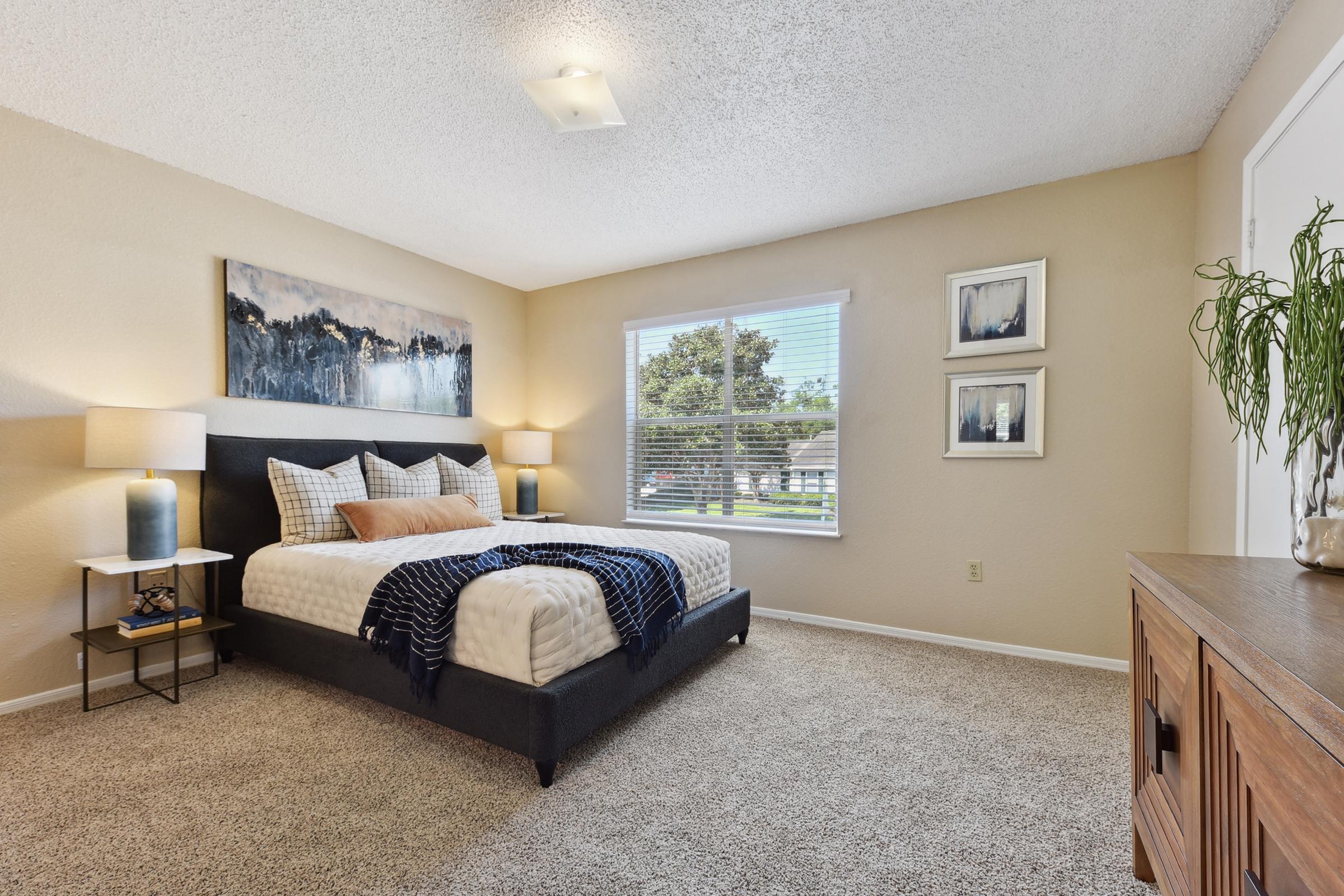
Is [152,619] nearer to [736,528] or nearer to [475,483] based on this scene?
[475,483]

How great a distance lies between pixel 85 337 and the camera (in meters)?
2.73

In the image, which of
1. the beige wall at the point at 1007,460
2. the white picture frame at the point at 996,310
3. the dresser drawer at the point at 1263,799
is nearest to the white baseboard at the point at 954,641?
the beige wall at the point at 1007,460

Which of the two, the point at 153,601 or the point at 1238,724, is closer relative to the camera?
the point at 1238,724

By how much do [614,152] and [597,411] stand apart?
225 cm

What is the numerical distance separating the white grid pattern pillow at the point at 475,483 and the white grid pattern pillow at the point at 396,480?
4.7 inches

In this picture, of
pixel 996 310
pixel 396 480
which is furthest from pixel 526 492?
pixel 996 310

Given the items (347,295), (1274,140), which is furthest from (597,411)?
(1274,140)

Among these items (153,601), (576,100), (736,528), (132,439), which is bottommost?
(153,601)

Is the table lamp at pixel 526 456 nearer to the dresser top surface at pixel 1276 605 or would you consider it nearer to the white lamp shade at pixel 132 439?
the white lamp shade at pixel 132 439

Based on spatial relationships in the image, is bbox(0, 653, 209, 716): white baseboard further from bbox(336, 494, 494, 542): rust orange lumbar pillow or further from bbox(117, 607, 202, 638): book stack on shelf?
bbox(336, 494, 494, 542): rust orange lumbar pillow

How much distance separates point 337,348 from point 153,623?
1775 millimetres

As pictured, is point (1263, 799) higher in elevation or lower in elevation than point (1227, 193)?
lower

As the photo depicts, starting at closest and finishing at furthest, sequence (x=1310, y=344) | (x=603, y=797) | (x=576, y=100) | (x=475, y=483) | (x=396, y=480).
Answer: (x=1310, y=344) < (x=603, y=797) < (x=576, y=100) < (x=396, y=480) < (x=475, y=483)

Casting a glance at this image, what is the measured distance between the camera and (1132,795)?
149cm
